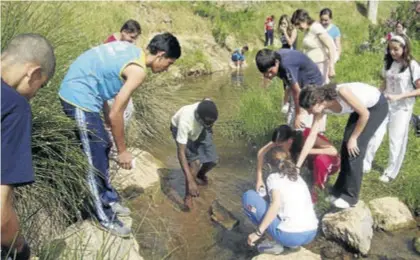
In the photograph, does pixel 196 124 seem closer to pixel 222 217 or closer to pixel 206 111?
pixel 206 111

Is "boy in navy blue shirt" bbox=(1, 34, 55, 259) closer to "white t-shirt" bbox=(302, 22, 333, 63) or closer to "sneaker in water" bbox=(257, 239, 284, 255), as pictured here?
"sneaker in water" bbox=(257, 239, 284, 255)

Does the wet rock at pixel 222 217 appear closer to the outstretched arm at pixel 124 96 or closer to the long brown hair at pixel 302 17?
the outstretched arm at pixel 124 96

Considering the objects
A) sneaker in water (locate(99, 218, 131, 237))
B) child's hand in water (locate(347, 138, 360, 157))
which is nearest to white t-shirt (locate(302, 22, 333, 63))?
child's hand in water (locate(347, 138, 360, 157))

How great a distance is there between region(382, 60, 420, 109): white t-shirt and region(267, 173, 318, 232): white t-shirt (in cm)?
196

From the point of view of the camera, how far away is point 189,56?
45.8 ft

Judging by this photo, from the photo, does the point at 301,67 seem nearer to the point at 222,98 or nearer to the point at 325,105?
the point at 325,105

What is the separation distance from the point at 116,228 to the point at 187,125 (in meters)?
1.50

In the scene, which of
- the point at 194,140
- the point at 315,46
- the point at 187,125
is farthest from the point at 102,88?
the point at 315,46

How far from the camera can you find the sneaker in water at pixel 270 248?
12.2ft

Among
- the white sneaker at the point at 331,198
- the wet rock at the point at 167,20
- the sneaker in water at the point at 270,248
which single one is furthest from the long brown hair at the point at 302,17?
the wet rock at the point at 167,20

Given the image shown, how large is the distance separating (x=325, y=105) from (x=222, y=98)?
5.73 metres

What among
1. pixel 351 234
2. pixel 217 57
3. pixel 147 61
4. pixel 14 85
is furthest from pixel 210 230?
pixel 217 57

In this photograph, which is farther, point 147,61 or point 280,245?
point 280,245

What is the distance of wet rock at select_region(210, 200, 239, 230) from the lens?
4527mm
